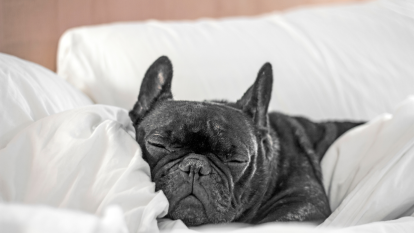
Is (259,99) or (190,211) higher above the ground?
(259,99)

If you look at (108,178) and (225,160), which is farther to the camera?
(225,160)

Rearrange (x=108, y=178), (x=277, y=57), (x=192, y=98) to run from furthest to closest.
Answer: (x=277, y=57), (x=192, y=98), (x=108, y=178)

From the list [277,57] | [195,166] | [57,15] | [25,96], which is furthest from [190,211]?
[57,15]

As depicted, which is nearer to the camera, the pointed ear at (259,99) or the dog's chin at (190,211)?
the dog's chin at (190,211)

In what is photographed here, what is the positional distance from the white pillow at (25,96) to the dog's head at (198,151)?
221mm

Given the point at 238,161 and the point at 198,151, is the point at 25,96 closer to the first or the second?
the point at 198,151

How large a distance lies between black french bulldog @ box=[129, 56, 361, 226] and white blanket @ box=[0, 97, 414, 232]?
7 centimetres

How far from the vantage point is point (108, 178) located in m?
0.86

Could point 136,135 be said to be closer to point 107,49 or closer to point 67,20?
point 107,49

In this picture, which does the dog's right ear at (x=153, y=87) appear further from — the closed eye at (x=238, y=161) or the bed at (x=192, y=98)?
the closed eye at (x=238, y=161)

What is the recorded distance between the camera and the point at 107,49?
1.52m

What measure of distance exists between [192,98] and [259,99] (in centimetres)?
37

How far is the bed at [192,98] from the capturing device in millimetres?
825

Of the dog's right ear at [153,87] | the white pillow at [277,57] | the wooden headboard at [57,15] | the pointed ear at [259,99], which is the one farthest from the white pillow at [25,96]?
the pointed ear at [259,99]
